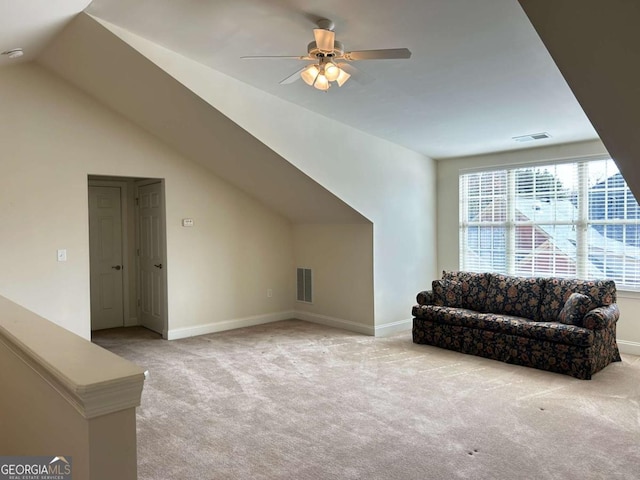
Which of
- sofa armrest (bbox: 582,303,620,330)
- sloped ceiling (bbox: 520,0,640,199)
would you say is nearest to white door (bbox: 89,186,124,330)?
sofa armrest (bbox: 582,303,620,330)

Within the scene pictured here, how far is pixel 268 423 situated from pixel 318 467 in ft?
2.38

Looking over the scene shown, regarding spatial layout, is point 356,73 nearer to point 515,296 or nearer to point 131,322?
point 515,296

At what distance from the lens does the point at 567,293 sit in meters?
4.97

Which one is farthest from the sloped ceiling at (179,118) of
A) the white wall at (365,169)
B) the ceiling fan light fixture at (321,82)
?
the ceiling fan light fixture at (321,82)

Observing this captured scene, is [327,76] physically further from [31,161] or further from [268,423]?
[31,161]

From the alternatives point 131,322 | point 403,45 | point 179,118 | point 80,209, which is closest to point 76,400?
point 403,45

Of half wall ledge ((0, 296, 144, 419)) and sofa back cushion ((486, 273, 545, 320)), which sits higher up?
half wall ledge ((0, 296, 144, 419))

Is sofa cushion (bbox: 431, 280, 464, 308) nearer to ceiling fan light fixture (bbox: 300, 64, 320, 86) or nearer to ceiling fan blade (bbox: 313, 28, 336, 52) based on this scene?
ceiling fan light fixture (bbox: 300, 64, 320, 86)

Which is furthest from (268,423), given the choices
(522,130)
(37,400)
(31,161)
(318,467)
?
(522,130)

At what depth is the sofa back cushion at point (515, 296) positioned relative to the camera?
5180 millimetres

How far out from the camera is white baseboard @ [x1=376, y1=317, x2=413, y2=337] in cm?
609

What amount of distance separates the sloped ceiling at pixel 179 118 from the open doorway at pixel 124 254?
3.57 ft

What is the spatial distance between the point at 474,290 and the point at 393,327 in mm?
1202

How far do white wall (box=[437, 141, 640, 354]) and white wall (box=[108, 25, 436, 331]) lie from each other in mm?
156
